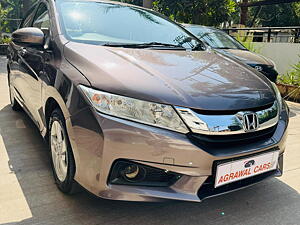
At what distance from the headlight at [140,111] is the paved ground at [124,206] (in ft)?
2.28

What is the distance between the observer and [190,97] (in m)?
1.77

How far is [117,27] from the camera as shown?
103 inches

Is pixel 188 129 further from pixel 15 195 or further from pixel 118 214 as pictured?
pixel 15 195

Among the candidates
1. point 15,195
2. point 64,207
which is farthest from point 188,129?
point 15,195

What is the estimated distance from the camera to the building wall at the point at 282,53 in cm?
764

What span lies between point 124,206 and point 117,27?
1431 millimetres

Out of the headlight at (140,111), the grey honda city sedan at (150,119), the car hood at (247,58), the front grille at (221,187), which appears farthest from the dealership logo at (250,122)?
the car hood at (247,58)

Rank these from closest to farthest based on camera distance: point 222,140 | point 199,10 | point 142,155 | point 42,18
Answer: point 142,155 < point 222,140 < point 42,18 < point 199,10

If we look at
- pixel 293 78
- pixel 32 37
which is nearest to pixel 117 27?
pixel 32 37

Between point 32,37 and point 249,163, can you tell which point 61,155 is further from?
point 249,163

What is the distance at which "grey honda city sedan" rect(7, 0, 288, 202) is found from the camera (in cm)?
169

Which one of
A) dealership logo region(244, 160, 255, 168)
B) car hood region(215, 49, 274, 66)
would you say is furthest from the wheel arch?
car hood region(215, 49, 274, 66)

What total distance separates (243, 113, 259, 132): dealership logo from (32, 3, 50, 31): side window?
5.55 ft

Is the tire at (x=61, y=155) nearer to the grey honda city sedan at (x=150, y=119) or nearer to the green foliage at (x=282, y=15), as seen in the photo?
the grey honda city sedan at (x=150, y=119)
